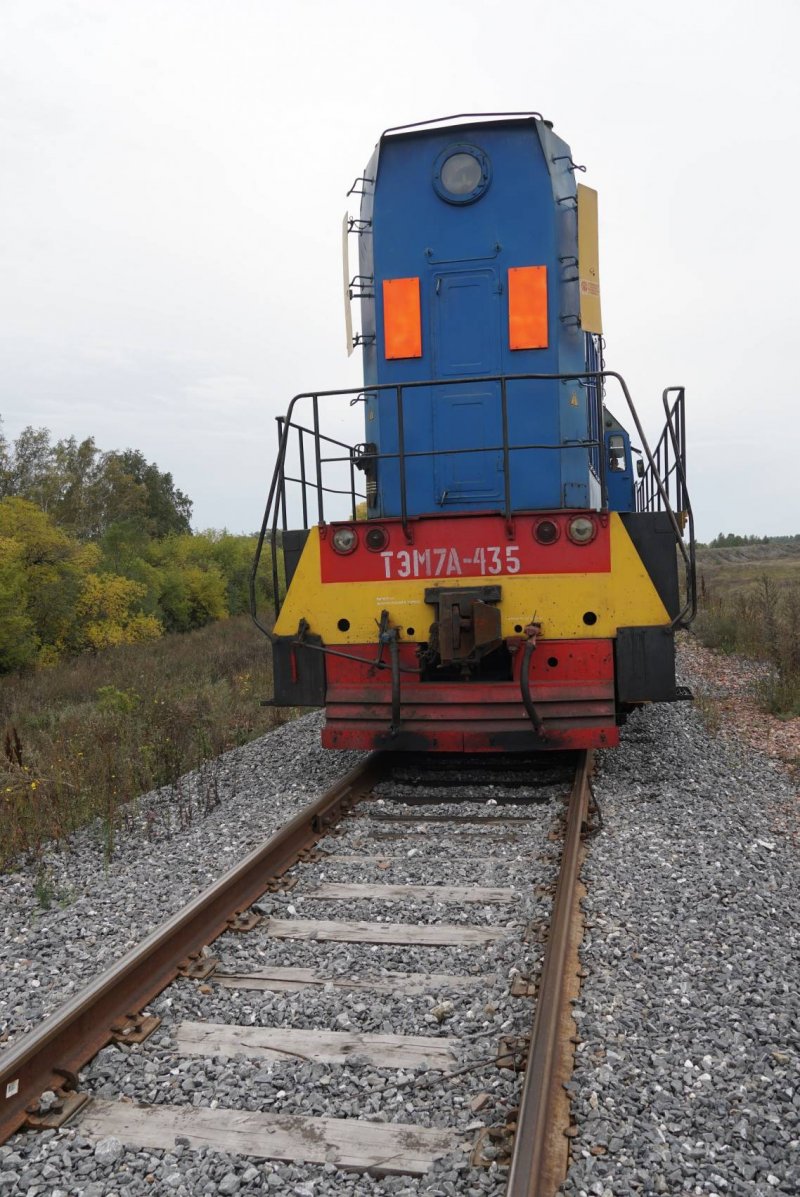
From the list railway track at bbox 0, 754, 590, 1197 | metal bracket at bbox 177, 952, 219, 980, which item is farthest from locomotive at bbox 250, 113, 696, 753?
metal bracket at bbox 177, 952, 219, 980

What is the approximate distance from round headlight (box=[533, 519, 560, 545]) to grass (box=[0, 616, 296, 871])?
2.45 meters

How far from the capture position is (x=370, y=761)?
596 centimetres

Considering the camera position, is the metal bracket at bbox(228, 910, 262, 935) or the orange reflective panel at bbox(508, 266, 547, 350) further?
the orange reflective panel at bbox(508, 266, 547, 350)

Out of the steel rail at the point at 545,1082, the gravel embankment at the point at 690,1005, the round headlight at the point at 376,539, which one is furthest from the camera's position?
the round headlight at the point at 376,539

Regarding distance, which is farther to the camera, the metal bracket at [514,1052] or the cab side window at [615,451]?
the cab side window at [615,451]

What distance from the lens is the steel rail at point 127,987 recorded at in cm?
236

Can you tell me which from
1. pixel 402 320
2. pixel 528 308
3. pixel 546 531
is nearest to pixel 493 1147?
pixel 546 531

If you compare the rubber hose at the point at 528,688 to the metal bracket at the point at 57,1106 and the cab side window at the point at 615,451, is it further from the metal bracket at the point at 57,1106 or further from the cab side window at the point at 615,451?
the metal bracket at the point at 57,1106

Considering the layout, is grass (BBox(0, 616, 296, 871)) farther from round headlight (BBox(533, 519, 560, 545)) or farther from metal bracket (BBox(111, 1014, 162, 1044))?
round headlight (BBox(533, 519, 560, 545))

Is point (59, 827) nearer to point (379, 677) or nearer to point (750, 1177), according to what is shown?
point (379, 677)

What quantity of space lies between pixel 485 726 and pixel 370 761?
1020 mm

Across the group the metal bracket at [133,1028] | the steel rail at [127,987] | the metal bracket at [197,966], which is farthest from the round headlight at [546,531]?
the metal bracket at [133,1028]

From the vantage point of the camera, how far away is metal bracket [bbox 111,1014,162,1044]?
2.67 metres

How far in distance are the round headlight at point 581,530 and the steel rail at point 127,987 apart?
7.32 ft
